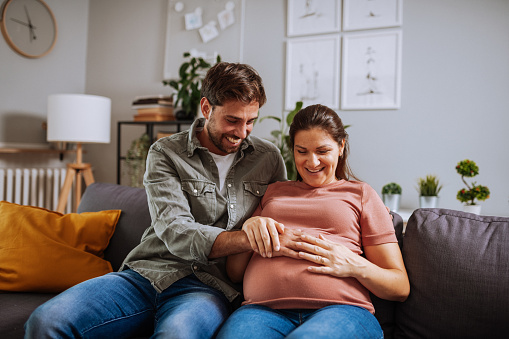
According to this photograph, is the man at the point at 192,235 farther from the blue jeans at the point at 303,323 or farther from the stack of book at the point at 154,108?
the stack of book at the point at 154,108

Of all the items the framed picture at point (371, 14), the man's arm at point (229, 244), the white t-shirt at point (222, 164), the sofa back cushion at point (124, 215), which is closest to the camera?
the man's arm at point (229, 244)

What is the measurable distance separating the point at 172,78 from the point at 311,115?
235 cm

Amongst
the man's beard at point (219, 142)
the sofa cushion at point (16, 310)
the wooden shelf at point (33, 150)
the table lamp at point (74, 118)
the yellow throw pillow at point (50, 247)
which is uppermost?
the table lamp at point (74, 118)

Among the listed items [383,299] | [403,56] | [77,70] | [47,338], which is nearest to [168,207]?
[47,338]

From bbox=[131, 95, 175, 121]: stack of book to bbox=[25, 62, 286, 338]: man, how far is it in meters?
1.68

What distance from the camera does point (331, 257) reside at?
1.19 m

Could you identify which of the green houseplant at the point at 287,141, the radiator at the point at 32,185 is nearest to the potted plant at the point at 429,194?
the green houseplant at the point at 287,141

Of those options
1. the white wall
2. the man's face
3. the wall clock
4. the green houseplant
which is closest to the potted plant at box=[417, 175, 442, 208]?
the white wall

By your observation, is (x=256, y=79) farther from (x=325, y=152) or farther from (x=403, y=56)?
(x=403, y=56)

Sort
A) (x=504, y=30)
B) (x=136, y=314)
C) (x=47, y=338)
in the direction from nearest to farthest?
(x=47, y=338), (x=136, y=314), (x=504, y=30)

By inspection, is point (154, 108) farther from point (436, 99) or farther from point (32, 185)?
point (436, 99)

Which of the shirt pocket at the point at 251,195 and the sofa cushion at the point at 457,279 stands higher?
the shirt pocket at the point at 251,195

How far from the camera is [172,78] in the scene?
3.48 m

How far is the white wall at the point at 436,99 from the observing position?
253 cm
